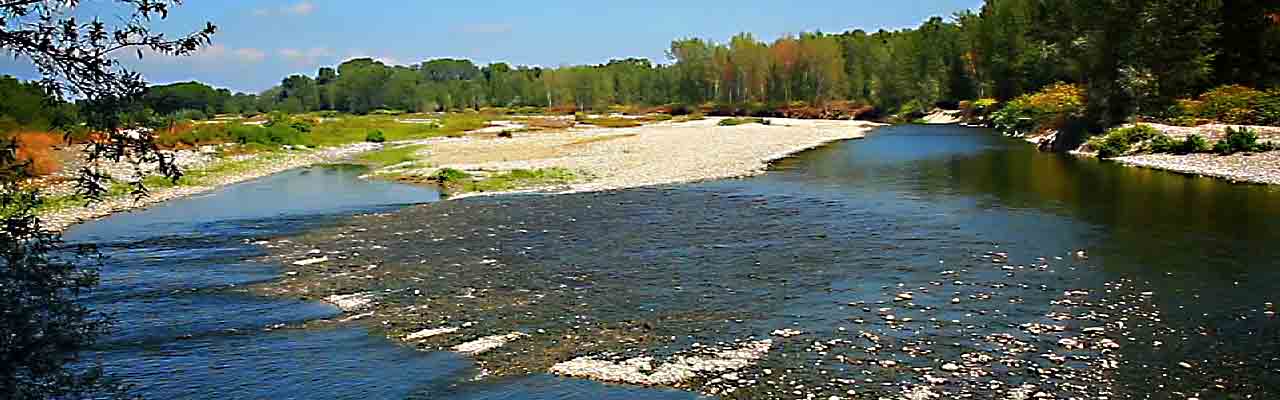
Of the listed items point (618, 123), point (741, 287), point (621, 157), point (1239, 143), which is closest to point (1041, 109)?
point (1239, 143)

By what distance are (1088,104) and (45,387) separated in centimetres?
6449

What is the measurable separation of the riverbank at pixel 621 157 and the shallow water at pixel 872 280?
6867mm

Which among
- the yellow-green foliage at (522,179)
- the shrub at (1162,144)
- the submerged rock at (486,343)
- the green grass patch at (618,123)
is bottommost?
the green grass patch at (618,123)

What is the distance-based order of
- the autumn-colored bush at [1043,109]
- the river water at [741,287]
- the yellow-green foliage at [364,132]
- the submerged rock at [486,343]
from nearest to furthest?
the river water at [741,287]
the submerged rock at [486,343]
the autumn-colored bush at [1043,109]
the yellow-green foliage at [364,132]

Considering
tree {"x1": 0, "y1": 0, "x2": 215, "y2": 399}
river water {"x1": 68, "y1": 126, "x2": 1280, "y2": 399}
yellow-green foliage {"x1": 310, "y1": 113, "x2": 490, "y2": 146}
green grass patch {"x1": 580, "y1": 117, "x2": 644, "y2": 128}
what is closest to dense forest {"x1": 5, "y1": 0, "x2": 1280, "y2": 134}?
tree {"x1": 0, "y1": 0, "x2": 215, "y2": 399}

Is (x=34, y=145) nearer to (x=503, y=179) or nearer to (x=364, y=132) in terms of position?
(x=503, y=179)

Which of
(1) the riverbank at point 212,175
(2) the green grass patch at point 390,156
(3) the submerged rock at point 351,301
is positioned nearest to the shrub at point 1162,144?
(2) the green grass patch at point 390,156

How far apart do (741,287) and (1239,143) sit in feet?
117

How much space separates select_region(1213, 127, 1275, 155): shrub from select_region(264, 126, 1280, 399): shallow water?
9693 millimetres

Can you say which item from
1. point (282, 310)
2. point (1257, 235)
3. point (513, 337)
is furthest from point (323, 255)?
point (1257, 235)

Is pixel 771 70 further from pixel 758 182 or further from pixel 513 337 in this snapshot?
pixel 513 337

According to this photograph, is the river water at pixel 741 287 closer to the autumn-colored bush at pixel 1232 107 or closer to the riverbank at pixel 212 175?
the riverbank at pixel 212 175

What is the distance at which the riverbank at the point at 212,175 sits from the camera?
3278cm

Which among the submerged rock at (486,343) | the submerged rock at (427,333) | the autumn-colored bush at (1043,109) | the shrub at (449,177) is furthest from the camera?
the autumn-colored bush at (1043,109)
